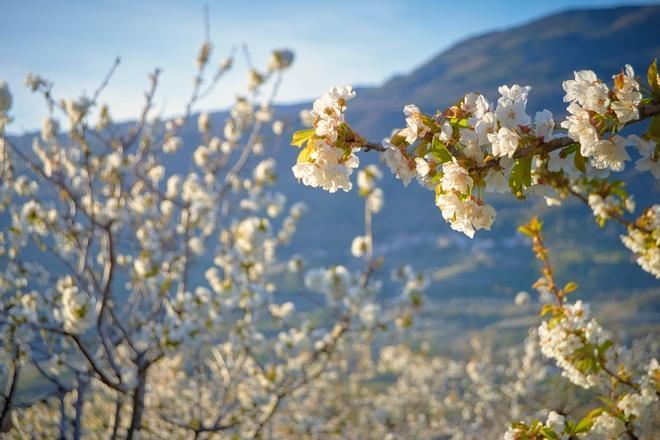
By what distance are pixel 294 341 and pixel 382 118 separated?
114m

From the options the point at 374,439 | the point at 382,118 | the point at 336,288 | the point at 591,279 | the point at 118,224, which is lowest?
the point at 374,439

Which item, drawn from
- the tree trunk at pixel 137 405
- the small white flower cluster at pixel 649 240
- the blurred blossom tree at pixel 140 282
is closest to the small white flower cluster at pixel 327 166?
the small white flower cluster at pixel 649 240

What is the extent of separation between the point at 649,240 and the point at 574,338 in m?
0.55

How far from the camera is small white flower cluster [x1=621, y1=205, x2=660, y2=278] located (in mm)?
1914

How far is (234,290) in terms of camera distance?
14.6ft

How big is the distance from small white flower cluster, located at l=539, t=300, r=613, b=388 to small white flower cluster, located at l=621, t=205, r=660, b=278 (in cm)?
33

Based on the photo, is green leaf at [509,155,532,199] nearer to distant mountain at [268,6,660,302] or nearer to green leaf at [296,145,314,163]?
distant mountain at [268,6,660,302]

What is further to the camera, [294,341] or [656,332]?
[656,332]

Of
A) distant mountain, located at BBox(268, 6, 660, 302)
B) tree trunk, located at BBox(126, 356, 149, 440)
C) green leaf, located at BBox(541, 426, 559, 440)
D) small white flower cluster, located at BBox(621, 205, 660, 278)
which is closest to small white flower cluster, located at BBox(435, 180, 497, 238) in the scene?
distant mountain, located at BBox(268, 6, 660, 302)

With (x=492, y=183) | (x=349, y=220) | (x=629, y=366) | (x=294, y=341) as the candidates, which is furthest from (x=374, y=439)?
(x=349, y=220)

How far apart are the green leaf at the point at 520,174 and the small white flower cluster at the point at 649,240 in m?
1.18

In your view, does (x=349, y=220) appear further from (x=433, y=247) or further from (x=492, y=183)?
(x=492, y=183)

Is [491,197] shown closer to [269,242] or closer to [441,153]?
[269,242]

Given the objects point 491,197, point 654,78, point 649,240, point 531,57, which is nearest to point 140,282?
point 649,240
